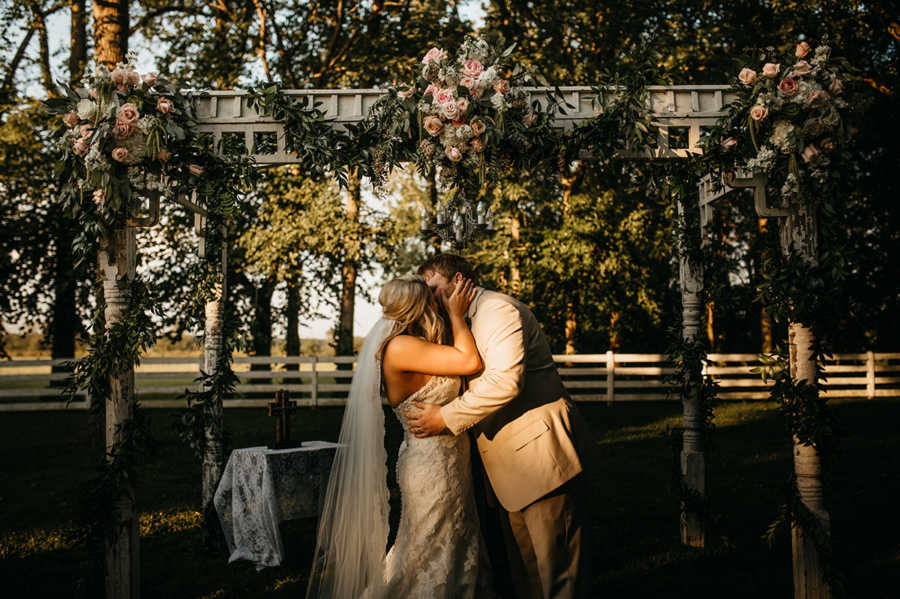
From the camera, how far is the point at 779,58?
14.2ft

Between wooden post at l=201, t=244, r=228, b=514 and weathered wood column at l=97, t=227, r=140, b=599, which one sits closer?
weathered wood column at l=97, t=227, r=140, b=599

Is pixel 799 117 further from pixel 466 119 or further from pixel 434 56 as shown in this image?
pixel 434 56

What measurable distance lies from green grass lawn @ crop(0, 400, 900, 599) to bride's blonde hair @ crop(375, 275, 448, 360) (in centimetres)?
118

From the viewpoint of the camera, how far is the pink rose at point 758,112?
13.4 feet

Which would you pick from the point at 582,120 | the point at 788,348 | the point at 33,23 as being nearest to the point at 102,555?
the point at 582,120

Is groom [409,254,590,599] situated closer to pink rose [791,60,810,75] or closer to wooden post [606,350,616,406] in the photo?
pink rose [791,60,810,75]

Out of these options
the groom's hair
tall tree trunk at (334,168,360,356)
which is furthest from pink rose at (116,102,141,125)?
tall tree trunk at (334,168,360,356)

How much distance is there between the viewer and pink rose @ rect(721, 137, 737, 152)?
14.3 ft

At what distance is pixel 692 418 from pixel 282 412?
3410 mm

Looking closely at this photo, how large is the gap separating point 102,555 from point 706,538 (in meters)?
4.37

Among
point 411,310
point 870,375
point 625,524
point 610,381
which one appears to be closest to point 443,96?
point 411,310

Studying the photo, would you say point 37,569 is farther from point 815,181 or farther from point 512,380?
point 815,181

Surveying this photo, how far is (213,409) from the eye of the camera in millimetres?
5648

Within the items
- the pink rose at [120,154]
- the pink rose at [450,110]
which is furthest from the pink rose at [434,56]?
the pink rose at [120,154]
